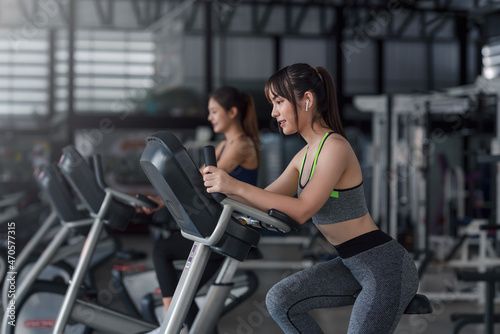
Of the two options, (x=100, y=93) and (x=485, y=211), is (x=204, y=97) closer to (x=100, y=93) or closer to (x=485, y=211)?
(x=100, y=93)

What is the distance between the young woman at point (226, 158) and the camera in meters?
2.57

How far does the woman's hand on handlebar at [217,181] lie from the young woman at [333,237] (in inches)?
5.9

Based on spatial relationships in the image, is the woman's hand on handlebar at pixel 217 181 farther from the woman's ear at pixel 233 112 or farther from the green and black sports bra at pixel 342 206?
the woman's ear at pixel 233 112

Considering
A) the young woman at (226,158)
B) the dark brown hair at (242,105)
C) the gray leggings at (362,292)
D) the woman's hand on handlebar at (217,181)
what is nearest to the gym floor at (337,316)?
the young woman at (226,158)

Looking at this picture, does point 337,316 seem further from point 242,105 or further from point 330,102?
point 330,102

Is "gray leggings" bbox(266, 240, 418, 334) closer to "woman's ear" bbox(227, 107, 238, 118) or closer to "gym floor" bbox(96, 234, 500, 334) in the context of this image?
"woman's ear" bbox(227, 107, 238, 118)

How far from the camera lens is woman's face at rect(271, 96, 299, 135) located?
1692 millimetres

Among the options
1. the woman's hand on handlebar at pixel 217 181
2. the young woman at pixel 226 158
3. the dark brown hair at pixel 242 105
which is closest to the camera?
the woman's hand on handlebar at pixel 217 181

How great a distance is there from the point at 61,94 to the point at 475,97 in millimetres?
6496

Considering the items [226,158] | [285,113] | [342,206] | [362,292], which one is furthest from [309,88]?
[226,158]

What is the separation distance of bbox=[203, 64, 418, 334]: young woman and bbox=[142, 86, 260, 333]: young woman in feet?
2.74

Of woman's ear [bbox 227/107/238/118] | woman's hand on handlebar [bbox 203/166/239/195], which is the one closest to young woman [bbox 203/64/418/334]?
woman's hand on handlebar [bbox 203/166/239/195]

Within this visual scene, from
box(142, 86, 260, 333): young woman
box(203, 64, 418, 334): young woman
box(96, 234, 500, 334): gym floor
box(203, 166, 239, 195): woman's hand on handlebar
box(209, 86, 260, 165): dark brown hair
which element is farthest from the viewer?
box(96, 234, 500, 334): gym floor

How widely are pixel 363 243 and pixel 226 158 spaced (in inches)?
43.5
